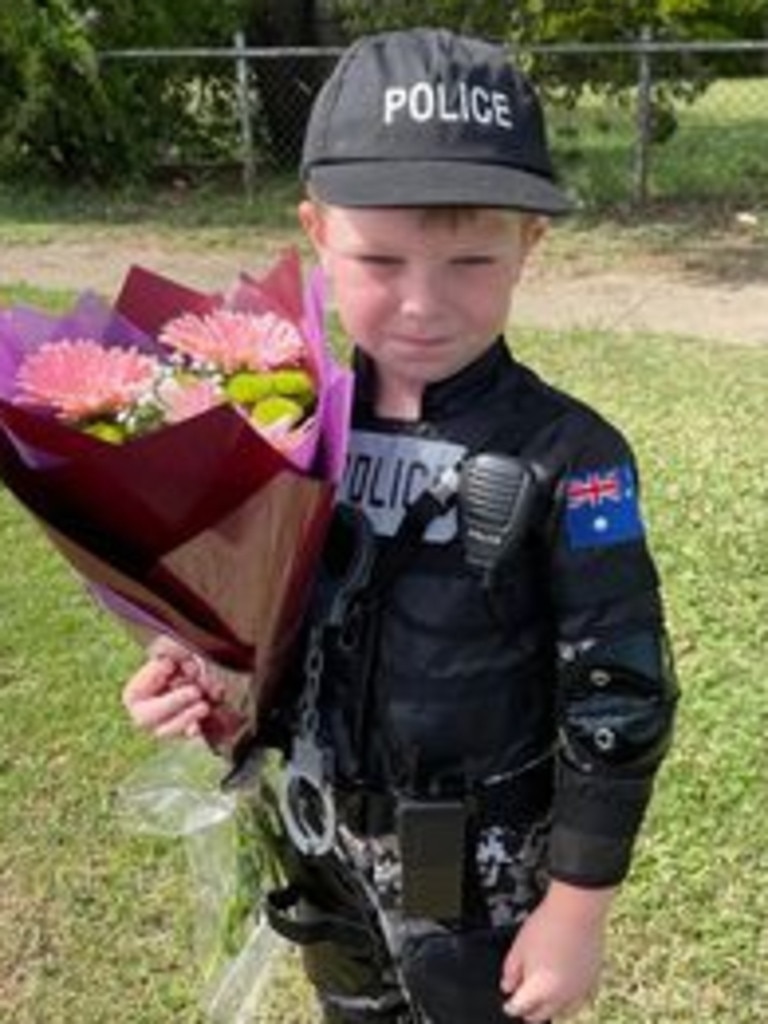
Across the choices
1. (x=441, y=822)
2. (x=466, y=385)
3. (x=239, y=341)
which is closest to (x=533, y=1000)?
(x=441, y=822)

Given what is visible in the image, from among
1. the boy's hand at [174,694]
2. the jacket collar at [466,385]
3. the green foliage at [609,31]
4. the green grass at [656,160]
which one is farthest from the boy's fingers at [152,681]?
the green foliage at [609,31]

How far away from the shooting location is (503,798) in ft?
5.67

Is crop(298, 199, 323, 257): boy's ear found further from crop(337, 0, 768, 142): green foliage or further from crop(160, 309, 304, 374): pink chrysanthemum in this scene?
crop(337, 0, 768, 142): green foliage

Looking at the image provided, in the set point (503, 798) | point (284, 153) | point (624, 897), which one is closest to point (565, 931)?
point (503, 798)

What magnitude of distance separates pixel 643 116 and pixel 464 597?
870cm

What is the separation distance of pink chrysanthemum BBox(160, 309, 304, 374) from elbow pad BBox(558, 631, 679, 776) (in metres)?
0.40

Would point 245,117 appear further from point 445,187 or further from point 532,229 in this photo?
point 445,187

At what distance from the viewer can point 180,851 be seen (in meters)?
3.19

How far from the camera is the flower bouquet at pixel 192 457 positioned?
1.39m

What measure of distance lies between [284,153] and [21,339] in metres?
11.0

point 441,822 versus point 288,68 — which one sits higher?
point 441,822

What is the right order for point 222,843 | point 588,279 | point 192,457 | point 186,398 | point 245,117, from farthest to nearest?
point 245,117 → point 588,279 → point 222,843 → point 186,398 → point 192,457

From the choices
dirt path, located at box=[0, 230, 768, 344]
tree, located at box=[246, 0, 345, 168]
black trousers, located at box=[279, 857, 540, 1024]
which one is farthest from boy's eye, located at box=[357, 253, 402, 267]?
tree, located at box=[246, 0, 345, 168]

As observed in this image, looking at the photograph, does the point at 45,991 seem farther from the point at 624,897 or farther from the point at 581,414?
the point at 581,414
